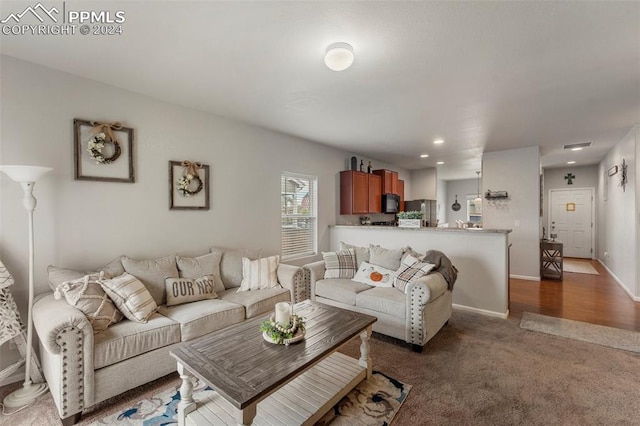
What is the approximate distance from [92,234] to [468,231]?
4.33 metres

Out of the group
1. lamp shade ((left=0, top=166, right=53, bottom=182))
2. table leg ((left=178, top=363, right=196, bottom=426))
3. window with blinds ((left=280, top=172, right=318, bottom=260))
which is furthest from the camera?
window with blinds ((left=280, top=172, right=318, bottom=260))

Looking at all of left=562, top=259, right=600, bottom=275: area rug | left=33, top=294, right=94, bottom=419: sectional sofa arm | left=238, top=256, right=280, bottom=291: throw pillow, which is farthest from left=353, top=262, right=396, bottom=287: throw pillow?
left=562, top=259, right=600, bottom=275: area rug

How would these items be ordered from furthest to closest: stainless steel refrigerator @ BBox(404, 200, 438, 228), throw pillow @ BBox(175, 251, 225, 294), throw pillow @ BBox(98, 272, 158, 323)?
1. stainless steel refrigerator @ BBox(404, 200, 438, 228)
2. throw pillow @ BBox(175, 251, 225, 294)
3. throw pillow @ BBox(98, 272, 158, 323)

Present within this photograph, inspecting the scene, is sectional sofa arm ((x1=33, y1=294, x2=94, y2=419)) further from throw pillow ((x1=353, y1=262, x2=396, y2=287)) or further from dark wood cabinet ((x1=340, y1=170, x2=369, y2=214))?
dark wood cabinet ((x1=340, y1=170, x2=369, y2=214))

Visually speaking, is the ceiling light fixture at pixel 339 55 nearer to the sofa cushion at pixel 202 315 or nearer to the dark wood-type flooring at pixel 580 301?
the sofa cushion at pixel 202 315

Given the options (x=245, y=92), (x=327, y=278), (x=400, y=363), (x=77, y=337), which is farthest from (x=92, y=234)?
(x=400, y=363)

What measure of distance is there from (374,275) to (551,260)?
4522 mm

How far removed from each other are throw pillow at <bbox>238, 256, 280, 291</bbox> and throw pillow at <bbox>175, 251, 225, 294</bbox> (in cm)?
27

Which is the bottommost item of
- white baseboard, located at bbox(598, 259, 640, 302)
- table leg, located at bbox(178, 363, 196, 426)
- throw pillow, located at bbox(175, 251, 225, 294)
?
white baseboard, located at bbox(598, 259, 640, 302)

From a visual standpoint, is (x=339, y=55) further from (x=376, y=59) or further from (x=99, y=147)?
(x=99, y=147)

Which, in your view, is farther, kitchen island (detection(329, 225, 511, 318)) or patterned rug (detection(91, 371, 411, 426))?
kitchen island (detection(329, 225, 511, 318))

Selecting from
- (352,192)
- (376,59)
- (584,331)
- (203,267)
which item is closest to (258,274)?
(203,267)

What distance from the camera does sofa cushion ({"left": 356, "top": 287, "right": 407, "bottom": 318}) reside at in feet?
9.39

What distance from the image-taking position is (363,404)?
2.00 meters
